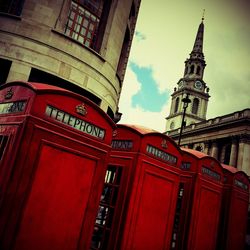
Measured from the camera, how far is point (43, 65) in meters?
8.65

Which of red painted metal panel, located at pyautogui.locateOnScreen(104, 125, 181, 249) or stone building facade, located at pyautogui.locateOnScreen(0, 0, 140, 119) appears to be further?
stone building facade, located at pyautogui.locateOnScreen(0, 0, 140, 119)

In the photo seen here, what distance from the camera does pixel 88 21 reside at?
10.3m

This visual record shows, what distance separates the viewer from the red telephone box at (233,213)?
25.2 ft

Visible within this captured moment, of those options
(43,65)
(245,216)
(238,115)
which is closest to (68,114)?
(43,65)

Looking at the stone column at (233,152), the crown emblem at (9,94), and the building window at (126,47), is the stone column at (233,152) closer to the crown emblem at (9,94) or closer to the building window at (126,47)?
the building window at (126,47)

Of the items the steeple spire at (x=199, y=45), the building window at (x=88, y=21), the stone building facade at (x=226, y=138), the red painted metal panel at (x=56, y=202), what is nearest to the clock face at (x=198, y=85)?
the steeple spire at (x=199, y=45)

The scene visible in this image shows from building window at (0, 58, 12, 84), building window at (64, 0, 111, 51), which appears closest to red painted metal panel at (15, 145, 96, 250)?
building window at (0, 58, 12, 84)

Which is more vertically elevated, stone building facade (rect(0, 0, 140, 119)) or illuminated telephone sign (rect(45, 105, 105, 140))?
stone building facade (rect(0, 0, 140, 119))

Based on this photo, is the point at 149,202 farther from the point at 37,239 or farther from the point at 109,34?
the point at 109,34

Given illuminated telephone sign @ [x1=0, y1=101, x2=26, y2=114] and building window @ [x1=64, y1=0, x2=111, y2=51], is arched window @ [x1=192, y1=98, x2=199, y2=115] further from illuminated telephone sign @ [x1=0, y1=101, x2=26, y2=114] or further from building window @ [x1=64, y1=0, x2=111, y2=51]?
illuminated telephone sign @ [x1=0, y1=101, x2=26, y2=114]

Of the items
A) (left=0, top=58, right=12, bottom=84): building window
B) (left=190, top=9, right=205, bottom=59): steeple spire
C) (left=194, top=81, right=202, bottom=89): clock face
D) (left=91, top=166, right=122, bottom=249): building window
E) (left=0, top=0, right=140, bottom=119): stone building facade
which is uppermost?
(left=190, top=9, right=205, bottom=59): steeple spire

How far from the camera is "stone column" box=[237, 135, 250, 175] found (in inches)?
1180

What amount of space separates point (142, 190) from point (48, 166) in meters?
2.01

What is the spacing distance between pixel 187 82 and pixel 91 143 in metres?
53.3
